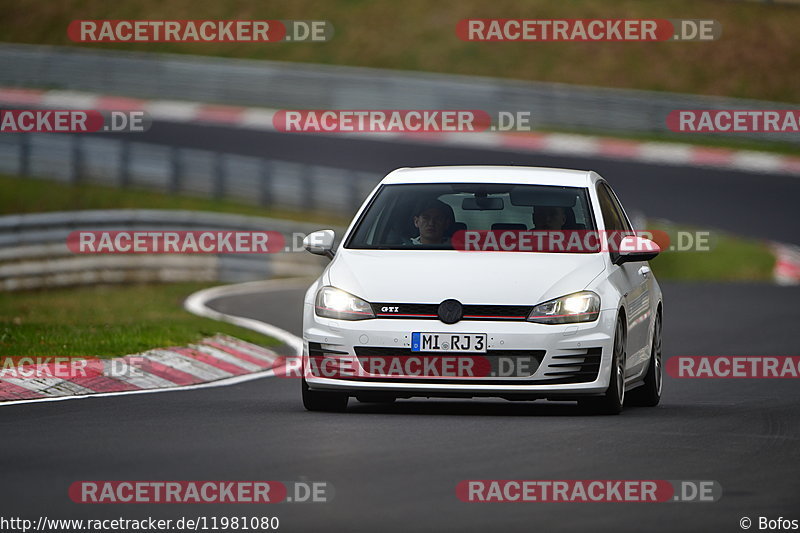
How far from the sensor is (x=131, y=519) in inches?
285

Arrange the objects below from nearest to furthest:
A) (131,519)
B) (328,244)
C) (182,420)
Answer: (131,519), (182,420), (328,244)

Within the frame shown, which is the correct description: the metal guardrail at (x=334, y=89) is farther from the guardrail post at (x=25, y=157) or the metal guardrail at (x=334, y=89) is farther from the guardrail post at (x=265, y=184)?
the guardrail post at (x=25, y=157)

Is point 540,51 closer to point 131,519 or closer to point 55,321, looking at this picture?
point 55,321

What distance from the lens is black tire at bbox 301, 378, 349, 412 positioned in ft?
36.1

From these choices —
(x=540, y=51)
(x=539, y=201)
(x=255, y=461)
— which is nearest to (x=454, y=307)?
(x=539, y=201)

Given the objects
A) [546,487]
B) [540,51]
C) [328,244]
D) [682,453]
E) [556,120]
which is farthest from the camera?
[540,51]

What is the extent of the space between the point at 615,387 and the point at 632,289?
0.93 metres

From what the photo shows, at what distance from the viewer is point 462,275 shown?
1076 cm

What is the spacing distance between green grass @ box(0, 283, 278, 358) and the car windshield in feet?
9.66

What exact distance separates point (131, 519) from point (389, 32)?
43.2 metres

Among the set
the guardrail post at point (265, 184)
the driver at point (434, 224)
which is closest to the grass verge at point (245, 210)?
the guardrail post at point (265, 184)

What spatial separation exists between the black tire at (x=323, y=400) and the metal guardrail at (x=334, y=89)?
28.8 meters

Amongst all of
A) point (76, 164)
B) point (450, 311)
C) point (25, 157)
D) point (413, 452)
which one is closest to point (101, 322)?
point (450, 311)

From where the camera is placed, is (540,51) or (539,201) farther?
(540,51)
